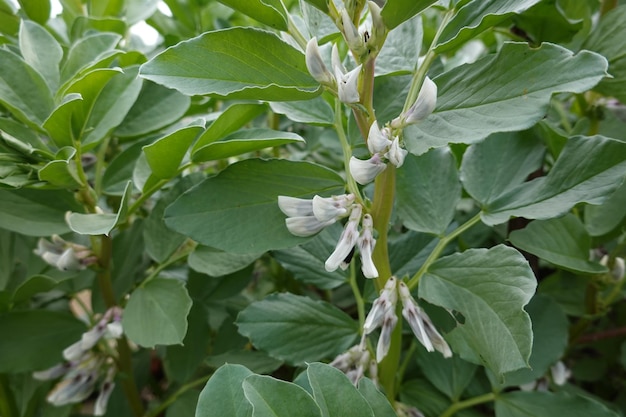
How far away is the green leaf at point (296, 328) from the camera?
49cm

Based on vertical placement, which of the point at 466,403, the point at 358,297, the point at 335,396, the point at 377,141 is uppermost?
the point at 377,141

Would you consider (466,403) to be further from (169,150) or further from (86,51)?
(86,51)

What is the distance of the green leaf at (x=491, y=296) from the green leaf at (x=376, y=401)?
7 cm

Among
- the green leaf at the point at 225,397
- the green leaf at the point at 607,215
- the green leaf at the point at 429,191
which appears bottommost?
the green leaf at the point at 607,215

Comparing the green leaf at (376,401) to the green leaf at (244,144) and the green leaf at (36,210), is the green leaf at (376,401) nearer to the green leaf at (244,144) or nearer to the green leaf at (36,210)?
the green leaf at (244,144)

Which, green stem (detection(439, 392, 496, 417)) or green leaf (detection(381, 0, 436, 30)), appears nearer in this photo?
green leaf (detection(381, 0, 436, 30))

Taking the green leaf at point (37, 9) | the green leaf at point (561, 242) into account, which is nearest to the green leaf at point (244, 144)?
the green leaf at point (561, 242)

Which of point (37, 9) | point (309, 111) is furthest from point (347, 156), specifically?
point (37, 9)

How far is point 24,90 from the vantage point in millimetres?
484

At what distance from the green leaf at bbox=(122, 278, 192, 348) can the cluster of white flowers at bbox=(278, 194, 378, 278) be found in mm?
120

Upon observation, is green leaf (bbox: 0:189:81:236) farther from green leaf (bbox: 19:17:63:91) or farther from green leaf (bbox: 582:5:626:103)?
green leaf (bbox: 582:5:626:103)

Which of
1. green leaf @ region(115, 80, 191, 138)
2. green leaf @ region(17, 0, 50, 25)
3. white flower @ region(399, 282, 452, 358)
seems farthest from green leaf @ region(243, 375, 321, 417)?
green leaf @ region(17, 0, 50, 25)

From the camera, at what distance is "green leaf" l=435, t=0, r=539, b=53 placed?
0.37m

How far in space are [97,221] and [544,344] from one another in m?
0.41
